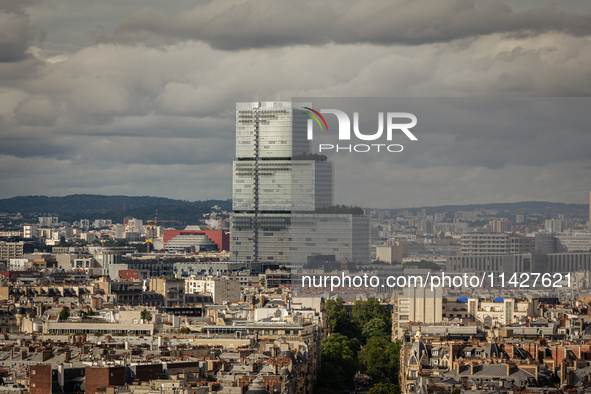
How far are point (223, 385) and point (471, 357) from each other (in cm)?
1404

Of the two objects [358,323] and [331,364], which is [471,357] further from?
[358,323]

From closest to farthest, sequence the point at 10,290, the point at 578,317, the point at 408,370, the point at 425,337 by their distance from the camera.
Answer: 1. the point at 408,370
2. the point at 425,337
3. the point at 578,317
4. the point at 10,290

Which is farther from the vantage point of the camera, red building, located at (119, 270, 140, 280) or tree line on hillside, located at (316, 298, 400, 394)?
red building, located at (119, 270, 140, 280)

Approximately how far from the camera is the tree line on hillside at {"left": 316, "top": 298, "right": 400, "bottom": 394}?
73562 mm

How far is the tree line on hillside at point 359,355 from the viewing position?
73.6 metres

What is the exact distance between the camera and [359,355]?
88625mm

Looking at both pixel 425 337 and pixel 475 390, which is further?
pixel 425 337

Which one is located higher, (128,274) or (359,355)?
(128,274)

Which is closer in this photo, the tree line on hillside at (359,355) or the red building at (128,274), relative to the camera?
the tree line on hillside at (359,355)

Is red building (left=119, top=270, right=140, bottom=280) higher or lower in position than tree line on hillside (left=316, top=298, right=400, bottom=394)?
higher

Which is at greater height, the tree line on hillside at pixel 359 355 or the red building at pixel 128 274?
the red building at pixel 128 274

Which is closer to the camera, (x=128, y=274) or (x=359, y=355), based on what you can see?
(x=359, y=355)

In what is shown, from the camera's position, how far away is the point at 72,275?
18862 cm

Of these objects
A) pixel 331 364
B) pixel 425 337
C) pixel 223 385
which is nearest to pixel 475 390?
pixel 223 385
